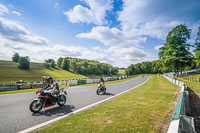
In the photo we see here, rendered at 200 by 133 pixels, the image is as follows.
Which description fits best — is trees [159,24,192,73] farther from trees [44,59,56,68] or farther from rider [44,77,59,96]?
trees [44,59,56,68]

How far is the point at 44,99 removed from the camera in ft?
18.9

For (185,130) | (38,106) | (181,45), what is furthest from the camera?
(181,45)

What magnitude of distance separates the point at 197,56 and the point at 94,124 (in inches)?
1808

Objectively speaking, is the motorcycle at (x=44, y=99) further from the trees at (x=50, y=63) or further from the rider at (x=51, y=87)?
the trees at (x=50, y=63)

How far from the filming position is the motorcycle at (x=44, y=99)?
5349 mm

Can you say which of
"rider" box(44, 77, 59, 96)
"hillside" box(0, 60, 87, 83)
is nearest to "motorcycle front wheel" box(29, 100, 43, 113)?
"rider" box(44, 77, 59, 96)

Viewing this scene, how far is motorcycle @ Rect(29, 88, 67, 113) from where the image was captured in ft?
17.5

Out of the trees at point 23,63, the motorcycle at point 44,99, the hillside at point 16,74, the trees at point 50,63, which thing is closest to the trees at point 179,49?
the motorcycle at point 44,99

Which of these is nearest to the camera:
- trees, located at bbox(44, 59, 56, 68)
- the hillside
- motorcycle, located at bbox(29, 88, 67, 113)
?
motorcycle, located at bbox(29, 88, 67, 113)

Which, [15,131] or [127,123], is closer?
[15,131]

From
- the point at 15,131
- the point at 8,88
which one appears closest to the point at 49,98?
the point at 15,131

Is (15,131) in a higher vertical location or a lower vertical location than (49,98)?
lower

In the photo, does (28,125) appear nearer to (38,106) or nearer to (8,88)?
(38,106)

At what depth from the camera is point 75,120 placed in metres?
4.23
